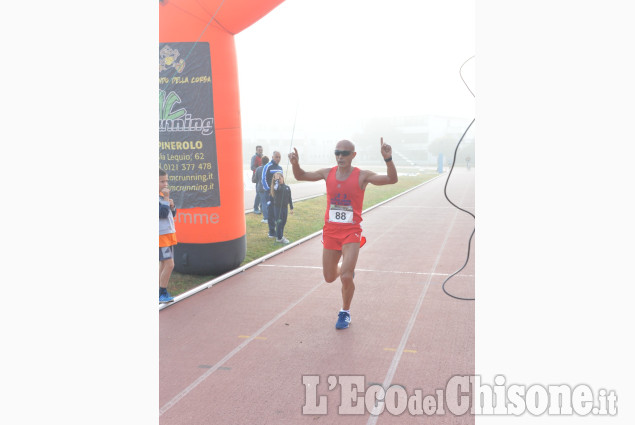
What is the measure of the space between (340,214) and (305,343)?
1.36 m

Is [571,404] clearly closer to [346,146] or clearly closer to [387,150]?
[387,150]

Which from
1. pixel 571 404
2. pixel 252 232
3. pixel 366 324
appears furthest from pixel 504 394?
pixel 252 232

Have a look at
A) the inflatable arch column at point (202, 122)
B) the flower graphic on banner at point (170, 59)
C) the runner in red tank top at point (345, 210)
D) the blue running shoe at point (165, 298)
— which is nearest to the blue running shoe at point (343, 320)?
the runner in red tank top at point (345, 210)

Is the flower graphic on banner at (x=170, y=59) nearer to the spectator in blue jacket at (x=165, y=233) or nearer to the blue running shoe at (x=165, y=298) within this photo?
the spectator in blue jacket at (x=165, y=233)

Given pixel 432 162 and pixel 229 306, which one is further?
pixel 432 162

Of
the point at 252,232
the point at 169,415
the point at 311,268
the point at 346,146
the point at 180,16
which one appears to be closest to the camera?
the point at 169,415

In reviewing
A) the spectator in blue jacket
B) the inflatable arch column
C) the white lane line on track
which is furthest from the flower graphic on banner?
the white lane line on track

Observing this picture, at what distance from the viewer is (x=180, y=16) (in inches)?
251

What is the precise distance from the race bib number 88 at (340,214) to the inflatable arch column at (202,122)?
2.36 m

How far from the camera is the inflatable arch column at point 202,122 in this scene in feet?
21.1

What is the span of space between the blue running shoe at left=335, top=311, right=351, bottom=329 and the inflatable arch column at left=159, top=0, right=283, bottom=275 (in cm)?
261

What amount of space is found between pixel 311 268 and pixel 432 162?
65570 mm

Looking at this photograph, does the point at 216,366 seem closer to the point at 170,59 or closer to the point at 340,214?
the point at 340,214

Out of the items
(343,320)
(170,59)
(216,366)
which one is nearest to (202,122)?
(170,59)
